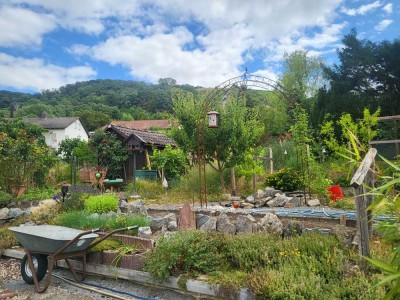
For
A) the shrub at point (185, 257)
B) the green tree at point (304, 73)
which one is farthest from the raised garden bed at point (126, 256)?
the green tree at point (304, 73)

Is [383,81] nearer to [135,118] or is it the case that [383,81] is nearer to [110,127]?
[110,127]

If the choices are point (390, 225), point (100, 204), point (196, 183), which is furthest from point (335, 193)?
point (390, 225)

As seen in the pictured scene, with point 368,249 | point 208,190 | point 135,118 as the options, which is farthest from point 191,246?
point 135,118

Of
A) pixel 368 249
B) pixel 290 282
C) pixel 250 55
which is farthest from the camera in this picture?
pixel 250 55

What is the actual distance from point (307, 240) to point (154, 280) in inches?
75.0

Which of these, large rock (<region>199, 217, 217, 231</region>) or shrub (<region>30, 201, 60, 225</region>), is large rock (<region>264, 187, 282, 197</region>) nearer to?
large rock (<region>199, 217, 217, 231</region>)

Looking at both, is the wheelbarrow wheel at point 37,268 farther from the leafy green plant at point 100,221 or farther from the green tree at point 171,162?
the green tree at point 171,162

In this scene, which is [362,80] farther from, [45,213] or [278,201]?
[45,213]

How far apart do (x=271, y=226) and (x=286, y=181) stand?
13.8 feet

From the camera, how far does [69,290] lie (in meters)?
4.83

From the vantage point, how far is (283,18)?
6.34 meters

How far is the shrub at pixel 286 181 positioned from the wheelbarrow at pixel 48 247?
519 centimetres

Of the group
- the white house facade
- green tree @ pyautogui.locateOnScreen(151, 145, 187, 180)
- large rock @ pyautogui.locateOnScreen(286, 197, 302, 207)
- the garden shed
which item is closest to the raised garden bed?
large rock @ pyautogui.locateOnScreen(286, 197, 302, 207)

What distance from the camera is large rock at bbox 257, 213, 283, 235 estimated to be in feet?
16.2
